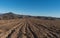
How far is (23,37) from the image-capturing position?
54.0ft

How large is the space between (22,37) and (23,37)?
12cm

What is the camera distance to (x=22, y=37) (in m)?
16.5
